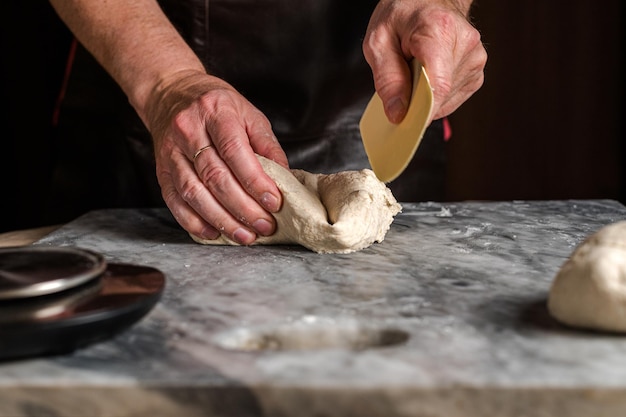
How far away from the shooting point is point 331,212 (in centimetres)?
134

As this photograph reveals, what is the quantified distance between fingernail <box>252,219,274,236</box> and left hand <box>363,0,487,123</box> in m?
0.27

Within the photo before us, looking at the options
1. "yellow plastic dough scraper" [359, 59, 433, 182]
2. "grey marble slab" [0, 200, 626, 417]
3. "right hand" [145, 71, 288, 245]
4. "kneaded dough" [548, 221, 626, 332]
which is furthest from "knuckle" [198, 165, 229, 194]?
"kneaded dough" [548, 221, 626, 332]

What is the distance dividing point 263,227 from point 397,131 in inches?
11.0

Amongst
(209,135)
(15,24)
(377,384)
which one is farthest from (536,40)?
(377,384)

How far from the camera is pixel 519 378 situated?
745mm

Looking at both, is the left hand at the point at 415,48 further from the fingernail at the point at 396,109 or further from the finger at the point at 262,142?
the finger at the point at 262,142

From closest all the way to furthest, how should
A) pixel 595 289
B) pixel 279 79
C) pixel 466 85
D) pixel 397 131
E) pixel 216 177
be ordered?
pixel 595 289 < pixel 397 131 < pixel 216 177 < pixel 466 85 < pixel 279 79

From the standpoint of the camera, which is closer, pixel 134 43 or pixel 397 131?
pixel 397 131

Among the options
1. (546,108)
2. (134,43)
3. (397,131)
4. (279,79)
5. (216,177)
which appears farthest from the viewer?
(546,108)

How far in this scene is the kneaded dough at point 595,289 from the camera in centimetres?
85

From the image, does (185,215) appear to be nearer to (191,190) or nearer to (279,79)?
(191,190)

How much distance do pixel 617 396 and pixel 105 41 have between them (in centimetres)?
137

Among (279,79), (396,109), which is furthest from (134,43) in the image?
(396,109)

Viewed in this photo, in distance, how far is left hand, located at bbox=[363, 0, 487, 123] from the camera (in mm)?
1281
